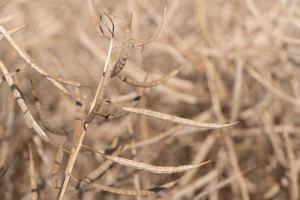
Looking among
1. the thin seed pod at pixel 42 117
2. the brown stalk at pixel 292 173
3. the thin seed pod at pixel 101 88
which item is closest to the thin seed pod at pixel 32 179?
the thin seed pod at pixel 42 117

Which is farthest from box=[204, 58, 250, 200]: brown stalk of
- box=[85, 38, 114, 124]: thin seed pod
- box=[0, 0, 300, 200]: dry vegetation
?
box=[85, 38, 114, 124]: thin seed pod

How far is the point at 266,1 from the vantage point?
5.42 feet

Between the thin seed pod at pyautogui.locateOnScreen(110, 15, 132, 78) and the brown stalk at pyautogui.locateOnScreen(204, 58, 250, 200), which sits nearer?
the thin seed pod at pyautogui.locateOnScreen(110, 15, 132, 78)

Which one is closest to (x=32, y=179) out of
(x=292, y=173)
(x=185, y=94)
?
(x=292, y=173)

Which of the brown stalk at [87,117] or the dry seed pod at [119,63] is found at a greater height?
the dry seed pod at [119,63]

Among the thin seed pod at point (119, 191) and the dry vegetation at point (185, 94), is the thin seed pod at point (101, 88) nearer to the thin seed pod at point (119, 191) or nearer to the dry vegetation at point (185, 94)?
the thin seed pod at point (119, 191)

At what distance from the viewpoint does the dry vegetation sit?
3.97 ft

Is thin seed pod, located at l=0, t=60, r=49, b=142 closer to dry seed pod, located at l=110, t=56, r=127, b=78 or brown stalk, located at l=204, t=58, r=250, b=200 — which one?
dry seed pod, located at l=110, t=56, r=127, b=78

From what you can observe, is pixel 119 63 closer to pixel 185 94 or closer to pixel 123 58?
pixel 123 58

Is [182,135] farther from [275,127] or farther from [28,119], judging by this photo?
[28,119]

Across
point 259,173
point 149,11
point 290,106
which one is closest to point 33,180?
point 259,173

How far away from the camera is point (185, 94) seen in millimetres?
1461

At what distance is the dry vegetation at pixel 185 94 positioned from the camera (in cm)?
121

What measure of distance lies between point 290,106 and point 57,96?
0.52 meters
